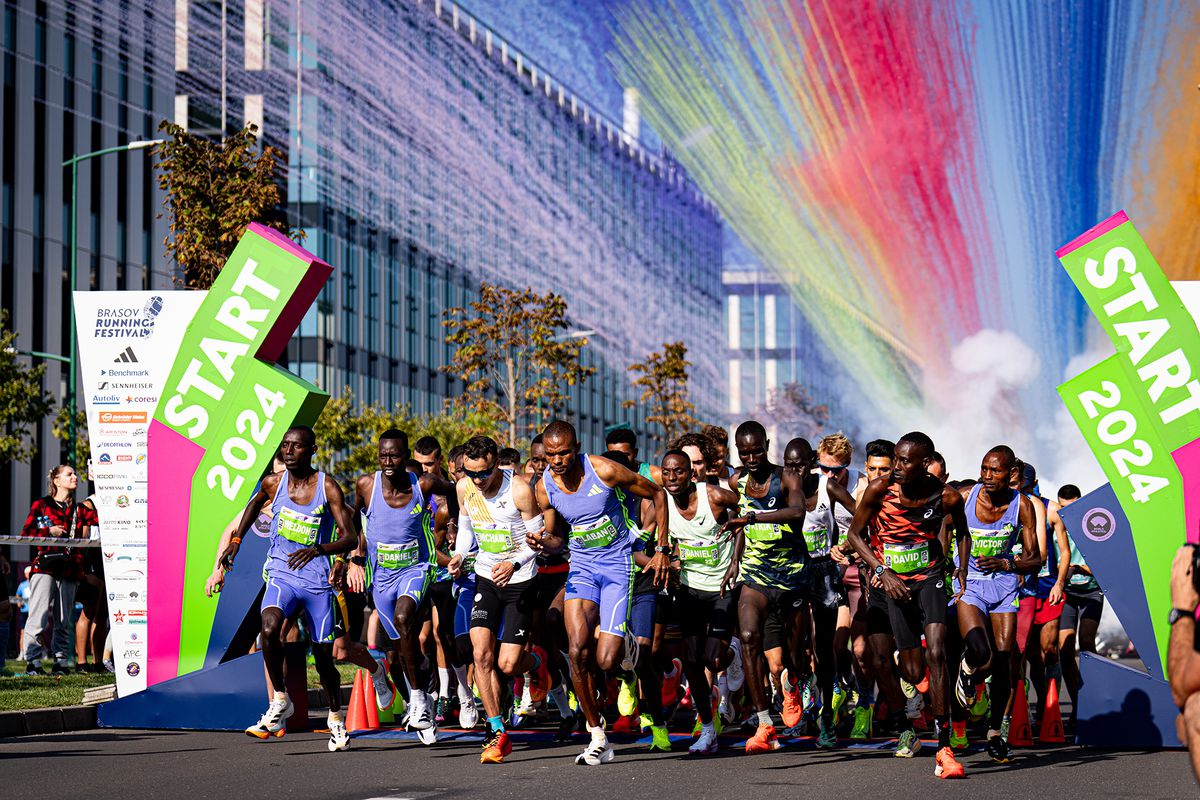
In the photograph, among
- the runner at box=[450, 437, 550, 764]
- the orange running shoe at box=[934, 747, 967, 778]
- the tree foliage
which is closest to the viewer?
the orange running shoe at box=[934, 747, 967, 778]

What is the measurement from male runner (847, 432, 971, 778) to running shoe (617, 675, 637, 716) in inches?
100

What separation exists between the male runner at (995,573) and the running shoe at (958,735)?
0.67 ft

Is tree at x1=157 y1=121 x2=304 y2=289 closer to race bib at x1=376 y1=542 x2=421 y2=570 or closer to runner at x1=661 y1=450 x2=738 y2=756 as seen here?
race bib at x1=376 y1=542 x2=421 y2=570

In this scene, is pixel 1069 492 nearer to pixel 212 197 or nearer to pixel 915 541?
pixel 915 541

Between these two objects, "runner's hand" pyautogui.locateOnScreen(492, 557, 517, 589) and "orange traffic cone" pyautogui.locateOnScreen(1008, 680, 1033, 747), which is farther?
"orange traffic cone" pyautogui.locateOnScreen(1008, 680, 1033, 747)

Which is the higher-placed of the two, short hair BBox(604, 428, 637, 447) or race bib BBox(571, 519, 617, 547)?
short hair BBox(604, 428, 637, 447)

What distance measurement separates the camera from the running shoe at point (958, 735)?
38.0 feet

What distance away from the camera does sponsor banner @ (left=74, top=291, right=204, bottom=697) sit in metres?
14.0

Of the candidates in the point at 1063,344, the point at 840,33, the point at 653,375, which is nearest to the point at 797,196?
the point at 840,33

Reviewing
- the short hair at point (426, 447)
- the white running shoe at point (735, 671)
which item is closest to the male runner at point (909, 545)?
the white running shoe at point (735, 671)

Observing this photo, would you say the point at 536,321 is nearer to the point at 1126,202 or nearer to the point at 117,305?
the point at 1126,202

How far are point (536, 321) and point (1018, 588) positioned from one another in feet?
101

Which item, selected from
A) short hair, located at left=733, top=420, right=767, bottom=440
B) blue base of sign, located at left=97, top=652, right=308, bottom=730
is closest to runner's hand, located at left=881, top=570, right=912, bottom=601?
short hair, located at left=733, top=420, right=767, bottom=440

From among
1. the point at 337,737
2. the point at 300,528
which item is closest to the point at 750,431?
the point at 300,528
